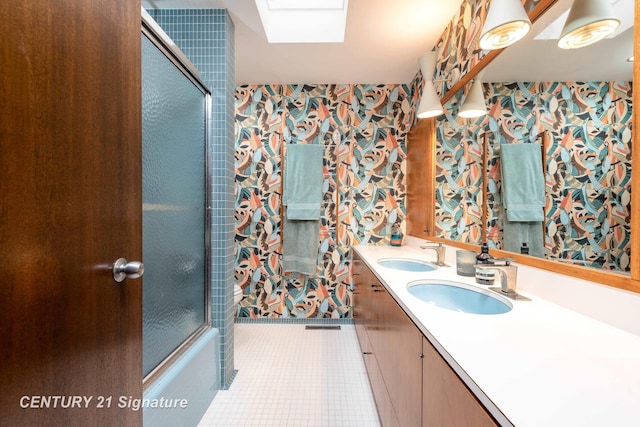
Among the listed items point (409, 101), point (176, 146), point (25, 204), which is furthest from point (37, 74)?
point (409, 101)

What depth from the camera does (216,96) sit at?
156cm

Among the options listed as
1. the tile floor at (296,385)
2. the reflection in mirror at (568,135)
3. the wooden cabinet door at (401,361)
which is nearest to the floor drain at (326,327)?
the tile floor at (296,385)

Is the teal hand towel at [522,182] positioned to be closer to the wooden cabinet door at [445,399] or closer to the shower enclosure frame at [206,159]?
the wooden cabinet door at [445,399]

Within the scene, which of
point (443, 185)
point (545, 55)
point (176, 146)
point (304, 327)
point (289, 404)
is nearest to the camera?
point (545, 55)

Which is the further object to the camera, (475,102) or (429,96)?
(429,96)

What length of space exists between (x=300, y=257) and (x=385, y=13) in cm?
198

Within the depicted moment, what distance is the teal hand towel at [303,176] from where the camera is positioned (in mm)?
2406

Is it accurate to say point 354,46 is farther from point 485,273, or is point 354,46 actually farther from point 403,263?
point 485,273

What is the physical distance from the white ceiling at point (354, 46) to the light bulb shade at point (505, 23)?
80cm

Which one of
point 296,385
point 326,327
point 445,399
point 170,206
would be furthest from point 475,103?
point 326,327

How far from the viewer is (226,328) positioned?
5.16 feet

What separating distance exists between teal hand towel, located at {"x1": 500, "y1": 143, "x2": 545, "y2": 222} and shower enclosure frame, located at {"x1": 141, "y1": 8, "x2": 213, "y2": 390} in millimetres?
1574

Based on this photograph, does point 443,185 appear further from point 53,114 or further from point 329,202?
point 53,114

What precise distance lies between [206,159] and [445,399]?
5.12 ft
